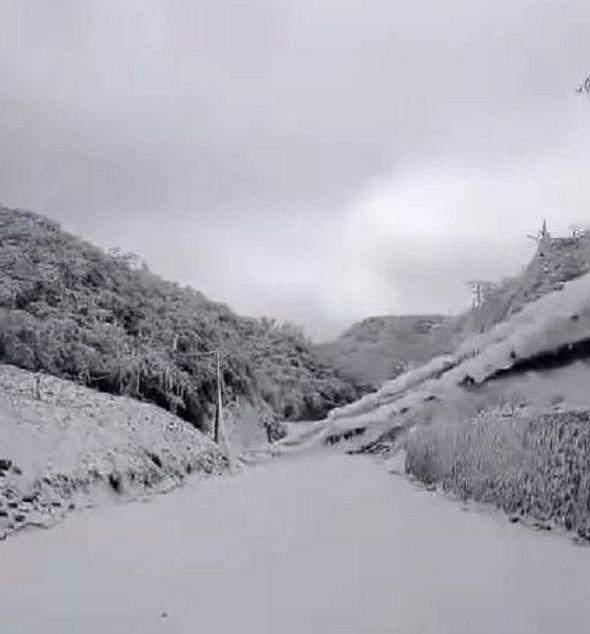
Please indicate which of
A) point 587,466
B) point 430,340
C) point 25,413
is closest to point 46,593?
point 587,466

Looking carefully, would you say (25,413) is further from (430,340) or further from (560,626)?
(430,340)

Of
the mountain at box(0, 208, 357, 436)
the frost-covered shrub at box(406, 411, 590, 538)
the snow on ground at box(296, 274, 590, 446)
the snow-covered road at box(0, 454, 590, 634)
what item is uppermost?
the mountain at box(0, 208, 357, 436)

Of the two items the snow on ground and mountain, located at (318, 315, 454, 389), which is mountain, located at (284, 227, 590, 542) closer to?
the snow on ground

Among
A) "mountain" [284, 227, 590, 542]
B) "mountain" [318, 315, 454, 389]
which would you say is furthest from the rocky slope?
"mountain" [318, 315, 454, 389]

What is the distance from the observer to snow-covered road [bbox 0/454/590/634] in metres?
6.29

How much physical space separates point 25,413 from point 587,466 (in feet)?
37.8

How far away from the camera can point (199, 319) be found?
127ft

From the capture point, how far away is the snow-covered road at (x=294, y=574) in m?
6.29

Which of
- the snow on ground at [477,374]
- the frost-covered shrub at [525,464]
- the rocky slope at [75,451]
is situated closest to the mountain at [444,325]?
the snow on ground at [477,374]

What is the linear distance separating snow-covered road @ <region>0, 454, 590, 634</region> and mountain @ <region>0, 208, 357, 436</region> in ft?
44.1

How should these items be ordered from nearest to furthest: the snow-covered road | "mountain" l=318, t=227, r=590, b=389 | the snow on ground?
the snow-covered road, the snow on ground, "mountain" l=318, t=227, r=590, b=389

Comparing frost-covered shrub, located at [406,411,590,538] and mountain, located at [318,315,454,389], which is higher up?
mountain, located at [318,315,454,389]

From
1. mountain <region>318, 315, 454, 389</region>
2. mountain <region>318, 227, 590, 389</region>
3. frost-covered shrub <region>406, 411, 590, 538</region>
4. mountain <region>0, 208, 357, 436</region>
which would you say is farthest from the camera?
mountain <region>318, 315, 454, 389</region>

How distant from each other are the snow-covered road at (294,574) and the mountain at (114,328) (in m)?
13.4
